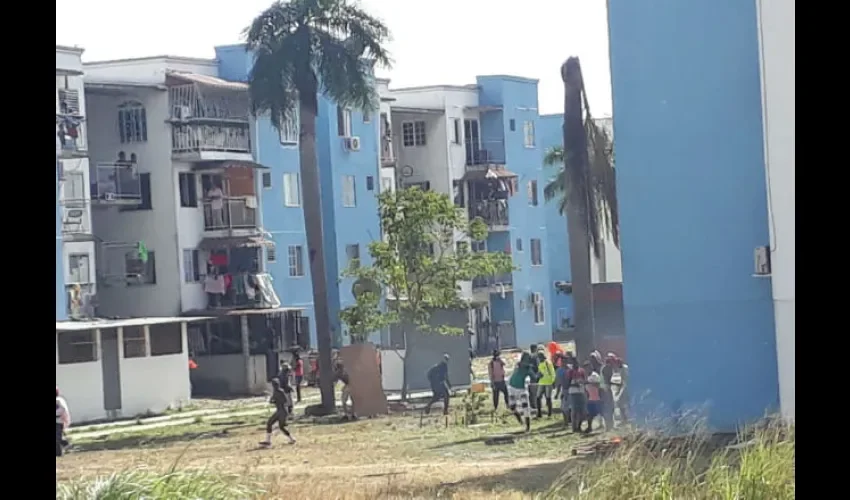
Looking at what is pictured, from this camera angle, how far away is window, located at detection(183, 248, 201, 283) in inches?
363

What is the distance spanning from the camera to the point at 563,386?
31.2ft

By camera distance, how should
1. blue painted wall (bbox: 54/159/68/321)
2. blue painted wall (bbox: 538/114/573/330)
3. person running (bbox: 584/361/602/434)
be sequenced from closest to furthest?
1. blue painted wall (bbox: 54/159/68/321)
2. person running (bbox: 584/361/602/434)
3. blue painted wall (bbox: 538/114/573/330)

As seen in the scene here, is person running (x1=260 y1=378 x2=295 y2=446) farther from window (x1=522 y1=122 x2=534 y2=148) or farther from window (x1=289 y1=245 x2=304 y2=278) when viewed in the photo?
window (x1=522 y1=122 x2=534 y2=148)

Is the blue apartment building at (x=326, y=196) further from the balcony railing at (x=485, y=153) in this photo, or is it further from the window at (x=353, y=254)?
the balcony railing at (x=485, y=153)

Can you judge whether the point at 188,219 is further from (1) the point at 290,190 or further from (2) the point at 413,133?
(2) the point at 413,133

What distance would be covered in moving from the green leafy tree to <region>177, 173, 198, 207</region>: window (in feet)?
3.54

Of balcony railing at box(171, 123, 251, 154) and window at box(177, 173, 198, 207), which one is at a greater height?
balcony railing at box(171, 123, 251, 154)

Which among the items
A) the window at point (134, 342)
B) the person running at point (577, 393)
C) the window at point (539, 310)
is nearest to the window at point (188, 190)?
the window at point (134, 342)

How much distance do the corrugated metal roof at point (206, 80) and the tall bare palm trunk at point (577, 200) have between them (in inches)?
83.0

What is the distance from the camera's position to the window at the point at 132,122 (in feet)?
29.8

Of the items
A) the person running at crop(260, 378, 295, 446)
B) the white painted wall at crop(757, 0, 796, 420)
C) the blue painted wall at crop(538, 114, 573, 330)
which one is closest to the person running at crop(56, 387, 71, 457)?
the person running at crop(260, 378, 295, 446)
